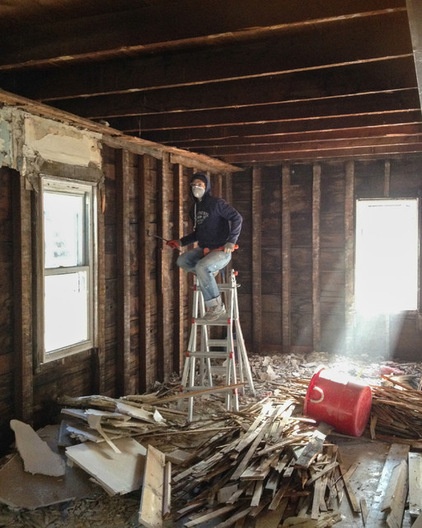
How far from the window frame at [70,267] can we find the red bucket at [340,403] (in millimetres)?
2122

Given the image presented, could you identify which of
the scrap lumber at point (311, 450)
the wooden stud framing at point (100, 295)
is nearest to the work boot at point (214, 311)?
the wooden stud framing at point (100, 295)

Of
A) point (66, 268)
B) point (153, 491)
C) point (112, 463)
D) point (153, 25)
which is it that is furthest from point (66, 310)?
point (153, 25)

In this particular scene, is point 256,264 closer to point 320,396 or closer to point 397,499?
point 320,396

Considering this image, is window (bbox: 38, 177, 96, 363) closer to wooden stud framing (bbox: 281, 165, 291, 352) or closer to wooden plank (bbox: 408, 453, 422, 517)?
wooden plank (bbox: 408, 453, 422, 517)

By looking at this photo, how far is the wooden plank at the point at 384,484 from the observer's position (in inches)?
129

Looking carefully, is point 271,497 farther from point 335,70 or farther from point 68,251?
point 335,70

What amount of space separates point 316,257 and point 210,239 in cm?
278

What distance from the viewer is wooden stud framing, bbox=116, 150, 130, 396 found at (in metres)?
5.32

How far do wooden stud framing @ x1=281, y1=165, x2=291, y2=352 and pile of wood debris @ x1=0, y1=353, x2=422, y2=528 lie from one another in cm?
206

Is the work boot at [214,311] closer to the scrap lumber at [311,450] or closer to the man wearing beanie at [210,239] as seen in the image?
the man wearing beanie at [210,239]

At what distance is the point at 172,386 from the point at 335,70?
3.78 meters

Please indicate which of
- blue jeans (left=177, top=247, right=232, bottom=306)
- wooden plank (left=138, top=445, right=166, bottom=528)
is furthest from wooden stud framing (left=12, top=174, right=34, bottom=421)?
blue jeans (left=177, top=247, right=232, bottom=306)

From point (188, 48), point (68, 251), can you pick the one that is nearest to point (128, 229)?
point (68, 251)

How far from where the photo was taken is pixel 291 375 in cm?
657
